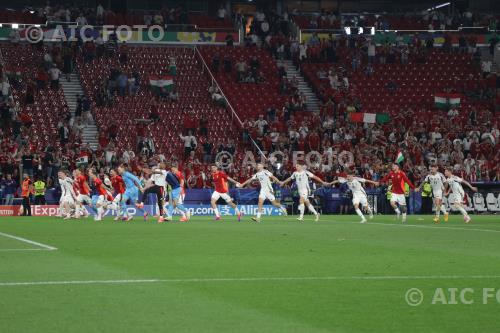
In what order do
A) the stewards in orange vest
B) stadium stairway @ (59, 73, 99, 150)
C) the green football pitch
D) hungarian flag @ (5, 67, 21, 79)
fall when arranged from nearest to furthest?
1. the green football pitch
2. the stewards in orange vest
3. stadium stairway @ (59, 73, 99, 150)
4. hungarian flag @ (5, 67, 21, 79)

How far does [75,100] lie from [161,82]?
16.6 ft

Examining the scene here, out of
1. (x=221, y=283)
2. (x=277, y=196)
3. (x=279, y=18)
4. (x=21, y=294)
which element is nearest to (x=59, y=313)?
(x=21, y=294)

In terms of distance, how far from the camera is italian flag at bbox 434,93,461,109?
2201 inches

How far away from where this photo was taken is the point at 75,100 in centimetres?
5178

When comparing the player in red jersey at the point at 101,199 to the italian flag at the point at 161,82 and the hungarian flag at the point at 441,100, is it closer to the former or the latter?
the italian flag at the point at 161,82

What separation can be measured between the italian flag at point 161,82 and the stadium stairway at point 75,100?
405cm

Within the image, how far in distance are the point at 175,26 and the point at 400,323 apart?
159 ft

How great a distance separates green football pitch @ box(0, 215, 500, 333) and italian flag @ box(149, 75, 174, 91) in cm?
3039

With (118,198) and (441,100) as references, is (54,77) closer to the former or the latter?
(118,198)

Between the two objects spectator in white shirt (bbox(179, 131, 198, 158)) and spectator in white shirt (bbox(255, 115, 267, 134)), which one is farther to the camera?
spectator in white shirt (bbox(255, 115, 267, 134))

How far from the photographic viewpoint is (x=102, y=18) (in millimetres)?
55844

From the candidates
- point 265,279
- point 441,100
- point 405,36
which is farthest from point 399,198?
point 405,36

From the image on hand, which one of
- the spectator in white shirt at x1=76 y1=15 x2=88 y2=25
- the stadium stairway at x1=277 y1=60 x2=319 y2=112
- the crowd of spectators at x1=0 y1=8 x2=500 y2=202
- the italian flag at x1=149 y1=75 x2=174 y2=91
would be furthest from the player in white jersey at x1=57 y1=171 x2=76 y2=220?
the stadium stairway at x1=277 y1=60 x2=319 y2=112

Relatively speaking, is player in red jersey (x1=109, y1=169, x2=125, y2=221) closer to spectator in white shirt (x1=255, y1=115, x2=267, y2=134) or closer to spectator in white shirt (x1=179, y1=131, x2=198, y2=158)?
spectator in white shirt (x1=179, y1=131, x2=198, y2=158)
